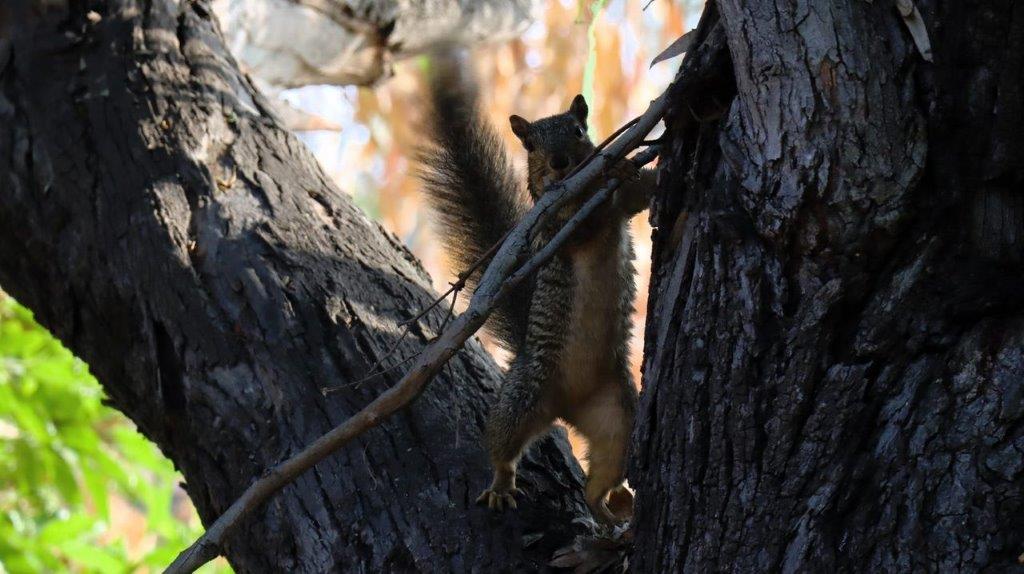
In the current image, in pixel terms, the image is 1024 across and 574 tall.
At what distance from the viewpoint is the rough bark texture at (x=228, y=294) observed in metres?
1.95

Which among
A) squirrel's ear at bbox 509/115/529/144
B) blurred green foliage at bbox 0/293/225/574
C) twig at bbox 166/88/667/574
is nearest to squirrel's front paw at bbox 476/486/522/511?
twig at bbox 166/88/667/574

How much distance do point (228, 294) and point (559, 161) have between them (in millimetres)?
843

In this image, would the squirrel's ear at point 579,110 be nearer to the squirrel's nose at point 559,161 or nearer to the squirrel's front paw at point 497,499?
the squirrel's nose at point 559,161

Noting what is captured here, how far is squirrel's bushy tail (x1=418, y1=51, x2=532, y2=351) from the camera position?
2.67 meters

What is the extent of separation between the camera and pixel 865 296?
1461mm

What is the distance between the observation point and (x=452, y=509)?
1.94 metres

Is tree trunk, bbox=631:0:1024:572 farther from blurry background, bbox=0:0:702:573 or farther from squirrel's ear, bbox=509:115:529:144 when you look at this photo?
squirrel's ear, bbox=509:115:529:144

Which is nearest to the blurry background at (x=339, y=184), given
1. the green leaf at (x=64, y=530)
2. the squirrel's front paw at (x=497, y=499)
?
the green leaf at (x=64, y=530)

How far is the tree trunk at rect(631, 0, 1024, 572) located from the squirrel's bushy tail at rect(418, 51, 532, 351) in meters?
1.18

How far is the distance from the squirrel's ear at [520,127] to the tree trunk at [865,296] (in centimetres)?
136

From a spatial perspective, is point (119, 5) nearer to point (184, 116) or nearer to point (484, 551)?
point (184, 116)

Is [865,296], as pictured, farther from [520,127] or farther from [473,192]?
[520,127]

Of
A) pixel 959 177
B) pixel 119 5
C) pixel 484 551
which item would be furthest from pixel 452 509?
pixel 119 5

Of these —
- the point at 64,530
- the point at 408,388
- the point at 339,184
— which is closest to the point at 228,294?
the point at 408,388
